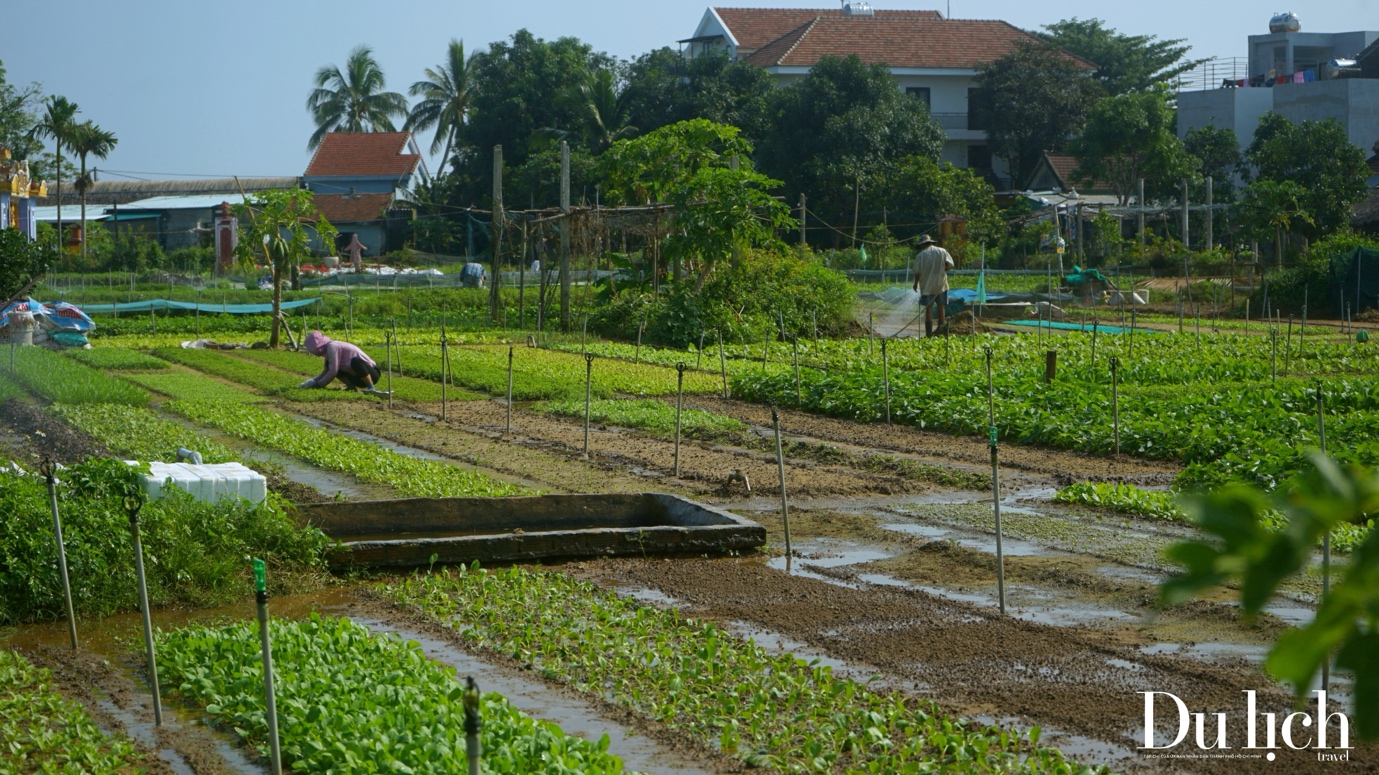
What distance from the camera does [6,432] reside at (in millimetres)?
15547

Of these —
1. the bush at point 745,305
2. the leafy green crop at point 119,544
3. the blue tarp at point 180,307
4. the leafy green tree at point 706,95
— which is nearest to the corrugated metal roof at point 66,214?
the blue tarp at point 180,307

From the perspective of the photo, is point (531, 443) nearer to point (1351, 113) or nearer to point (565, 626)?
point (565, 626)

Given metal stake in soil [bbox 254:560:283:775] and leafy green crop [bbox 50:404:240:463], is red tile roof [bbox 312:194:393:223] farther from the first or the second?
metal stake in soil [bbox 254:560:283:775]

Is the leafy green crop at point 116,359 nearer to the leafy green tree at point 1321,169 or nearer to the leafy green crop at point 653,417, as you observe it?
the leafy green crop at point 653,417

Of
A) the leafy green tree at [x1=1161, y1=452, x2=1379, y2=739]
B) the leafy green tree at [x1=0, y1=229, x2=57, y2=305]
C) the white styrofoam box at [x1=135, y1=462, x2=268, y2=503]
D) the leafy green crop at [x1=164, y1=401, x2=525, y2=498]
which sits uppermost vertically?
the leafy green tree at [x1=0, y1=229, x2=57, y2=305]

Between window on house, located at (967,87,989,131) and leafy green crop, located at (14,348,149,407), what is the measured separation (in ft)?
138

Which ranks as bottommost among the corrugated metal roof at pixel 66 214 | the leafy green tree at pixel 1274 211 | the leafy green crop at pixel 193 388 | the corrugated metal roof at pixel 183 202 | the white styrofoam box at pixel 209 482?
the leafy green crop at pixel 193 388

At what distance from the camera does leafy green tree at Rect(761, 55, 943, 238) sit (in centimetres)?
4591

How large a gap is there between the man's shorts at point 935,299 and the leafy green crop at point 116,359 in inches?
579

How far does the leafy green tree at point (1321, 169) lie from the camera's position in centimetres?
3966

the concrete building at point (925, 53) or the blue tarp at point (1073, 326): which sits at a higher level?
the concrete building at point (925, 53)

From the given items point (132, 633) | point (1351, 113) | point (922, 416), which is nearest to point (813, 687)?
point (132, 633)

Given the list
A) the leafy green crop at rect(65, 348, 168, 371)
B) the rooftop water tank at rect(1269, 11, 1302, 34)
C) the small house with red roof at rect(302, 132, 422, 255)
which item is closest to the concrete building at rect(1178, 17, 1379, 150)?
the rooftop water tank at rect(1269, 11, 1302, 34)

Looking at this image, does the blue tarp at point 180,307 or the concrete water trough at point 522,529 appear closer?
the concrete water trough at point 522,529
